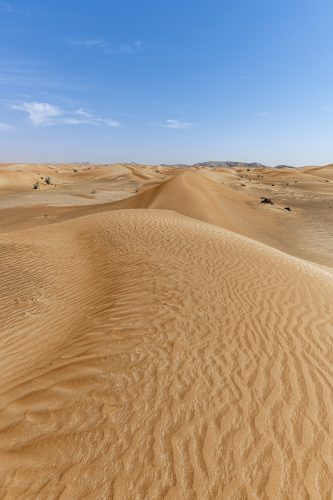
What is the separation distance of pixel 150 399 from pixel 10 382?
1885mm

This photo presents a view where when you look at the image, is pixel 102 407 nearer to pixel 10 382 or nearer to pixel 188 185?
pixel 10 382

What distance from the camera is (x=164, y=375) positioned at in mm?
3969

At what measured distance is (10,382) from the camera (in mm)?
4133

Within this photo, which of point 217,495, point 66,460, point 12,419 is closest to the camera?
point 217,495

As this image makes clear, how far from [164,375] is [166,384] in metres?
0.16

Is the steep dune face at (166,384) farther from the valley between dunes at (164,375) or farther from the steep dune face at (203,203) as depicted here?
the steep dune face at (203,203)

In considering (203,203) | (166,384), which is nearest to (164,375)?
(166,384)

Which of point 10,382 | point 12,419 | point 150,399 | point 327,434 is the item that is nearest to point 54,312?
point 10,382

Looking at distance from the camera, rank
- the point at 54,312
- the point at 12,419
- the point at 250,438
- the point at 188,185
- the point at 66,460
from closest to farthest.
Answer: the point at 66,460 → the point at 250,438 → the point at 12,419 → the point at 54,312 → the point at 188,185

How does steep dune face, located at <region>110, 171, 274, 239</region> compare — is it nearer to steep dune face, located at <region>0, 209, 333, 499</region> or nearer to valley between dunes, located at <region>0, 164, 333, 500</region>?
valley between dunes, located at <region>0, 164, 333, 500</region>

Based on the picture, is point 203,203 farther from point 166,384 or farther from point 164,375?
point 166,384

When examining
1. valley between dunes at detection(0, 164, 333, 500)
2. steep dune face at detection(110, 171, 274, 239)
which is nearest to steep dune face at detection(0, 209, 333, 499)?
valley between dunes at detection(0, 164, 333, 500)

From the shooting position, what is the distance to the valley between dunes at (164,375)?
2.84 m

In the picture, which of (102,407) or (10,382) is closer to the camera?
(102,407)
